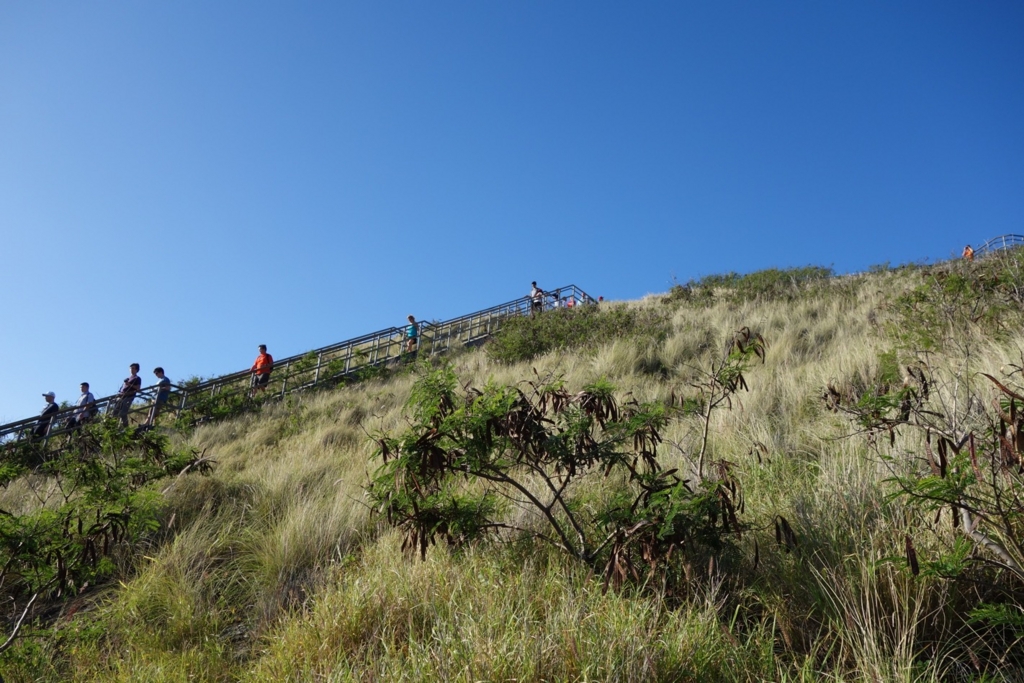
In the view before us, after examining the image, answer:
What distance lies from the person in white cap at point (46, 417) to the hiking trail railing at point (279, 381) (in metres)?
0.02

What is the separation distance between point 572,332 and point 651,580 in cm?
1195

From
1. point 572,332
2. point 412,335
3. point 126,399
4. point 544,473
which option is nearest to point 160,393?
point 126,399

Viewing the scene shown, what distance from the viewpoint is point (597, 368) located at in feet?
Answer: 36.4

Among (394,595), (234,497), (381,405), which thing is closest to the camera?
(394,595)

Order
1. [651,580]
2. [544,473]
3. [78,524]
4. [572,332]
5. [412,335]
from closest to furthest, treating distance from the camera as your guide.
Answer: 1. [651,580]
2. [544,473]
3. [78,524]
4. [572,332]
5. [412,335]

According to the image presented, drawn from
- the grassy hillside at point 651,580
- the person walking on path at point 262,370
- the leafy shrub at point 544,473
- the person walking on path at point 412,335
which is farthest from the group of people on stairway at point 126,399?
the leafy shrub at point 544,473

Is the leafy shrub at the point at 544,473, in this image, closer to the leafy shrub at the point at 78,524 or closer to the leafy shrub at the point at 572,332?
the leafy shrub at the point at 78,524

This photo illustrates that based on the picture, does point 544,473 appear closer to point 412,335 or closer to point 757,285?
point 412,335

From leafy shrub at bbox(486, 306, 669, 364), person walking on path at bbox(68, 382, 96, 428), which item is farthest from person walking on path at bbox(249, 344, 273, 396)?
leafy shrub at bbox(486, 306, 669, 364)

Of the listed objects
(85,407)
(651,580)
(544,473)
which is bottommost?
(651,580)

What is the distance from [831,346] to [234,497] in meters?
8.77

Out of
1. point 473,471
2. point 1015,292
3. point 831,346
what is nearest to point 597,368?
point 831,346

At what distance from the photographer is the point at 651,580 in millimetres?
3455

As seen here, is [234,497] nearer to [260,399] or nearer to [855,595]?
[855,595]
